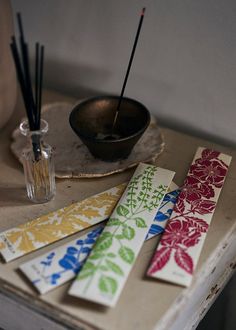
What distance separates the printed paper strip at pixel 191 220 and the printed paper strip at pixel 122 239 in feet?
0.10

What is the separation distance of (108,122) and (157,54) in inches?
5.5

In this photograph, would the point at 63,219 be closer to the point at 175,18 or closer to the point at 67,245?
the point at 67,245

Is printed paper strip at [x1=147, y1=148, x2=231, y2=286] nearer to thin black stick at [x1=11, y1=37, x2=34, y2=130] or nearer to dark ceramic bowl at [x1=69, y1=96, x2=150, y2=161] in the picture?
dark ceramic bowl at [x1=69, y1=96, x2=150, y2=161]

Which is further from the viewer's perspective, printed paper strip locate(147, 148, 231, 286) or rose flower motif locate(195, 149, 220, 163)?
rose flower motif locate(195, 149, 220, 163)

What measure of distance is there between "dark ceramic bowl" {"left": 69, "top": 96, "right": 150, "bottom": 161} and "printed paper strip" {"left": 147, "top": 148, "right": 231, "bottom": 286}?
0.35 feet

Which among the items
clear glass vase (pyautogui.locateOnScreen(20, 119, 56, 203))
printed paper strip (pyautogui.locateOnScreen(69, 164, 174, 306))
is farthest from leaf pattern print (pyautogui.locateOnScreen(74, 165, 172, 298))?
clear glass vase (pyautogui.locateOnScreen(20, 119, 56, 203))

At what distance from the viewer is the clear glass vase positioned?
0.66 meters

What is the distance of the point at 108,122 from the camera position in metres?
0.78

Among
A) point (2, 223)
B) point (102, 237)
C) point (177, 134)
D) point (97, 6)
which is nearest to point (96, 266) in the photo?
point (102, 237)

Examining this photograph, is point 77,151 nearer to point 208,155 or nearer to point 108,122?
point 108,122

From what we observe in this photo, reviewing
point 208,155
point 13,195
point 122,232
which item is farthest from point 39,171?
point 208,155

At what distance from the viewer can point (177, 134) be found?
31.6 inches

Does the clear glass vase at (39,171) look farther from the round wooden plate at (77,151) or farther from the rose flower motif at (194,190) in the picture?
the rose flower motif at (194,190)

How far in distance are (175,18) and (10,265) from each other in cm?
44
